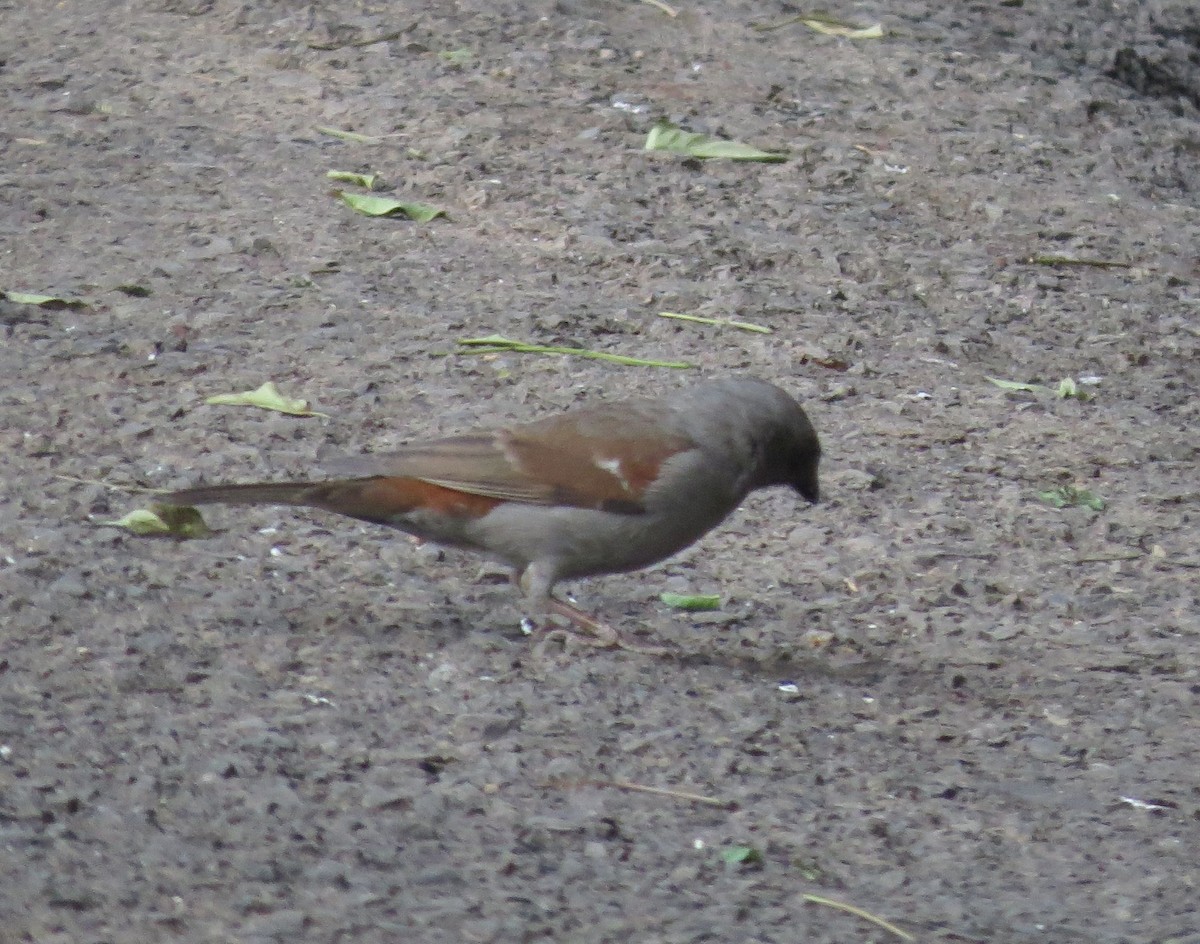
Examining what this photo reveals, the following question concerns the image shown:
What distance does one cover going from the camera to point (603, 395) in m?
6.50

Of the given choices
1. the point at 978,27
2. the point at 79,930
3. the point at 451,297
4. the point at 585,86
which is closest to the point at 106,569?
the point at 79,930

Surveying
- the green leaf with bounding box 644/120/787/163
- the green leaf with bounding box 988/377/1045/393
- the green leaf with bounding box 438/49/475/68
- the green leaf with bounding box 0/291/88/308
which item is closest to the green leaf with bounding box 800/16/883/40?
the green leaf with bounding box 644/120/787/163

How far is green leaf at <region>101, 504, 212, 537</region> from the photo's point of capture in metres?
5.20

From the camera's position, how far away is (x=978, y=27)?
10258 mm

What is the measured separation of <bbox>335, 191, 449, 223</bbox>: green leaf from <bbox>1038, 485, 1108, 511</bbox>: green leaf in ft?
9.90

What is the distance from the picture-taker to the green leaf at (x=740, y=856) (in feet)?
12.7

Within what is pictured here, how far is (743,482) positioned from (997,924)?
1.72m

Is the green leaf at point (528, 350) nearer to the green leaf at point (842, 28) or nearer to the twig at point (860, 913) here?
the twig at point (860, 913)

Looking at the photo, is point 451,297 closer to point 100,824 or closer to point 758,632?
point 758,632

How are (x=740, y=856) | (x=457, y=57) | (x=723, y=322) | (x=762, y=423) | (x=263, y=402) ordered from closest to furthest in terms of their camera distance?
1. (x=740, y=856)
2. (x=762, y=423)
3. (x=263, y=402)
4. (x=723, y=322)
5. (x=457, y=57)

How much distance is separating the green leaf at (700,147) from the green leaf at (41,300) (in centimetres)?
301

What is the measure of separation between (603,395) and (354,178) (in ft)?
6.89

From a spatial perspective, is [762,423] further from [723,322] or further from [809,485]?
[723,322]

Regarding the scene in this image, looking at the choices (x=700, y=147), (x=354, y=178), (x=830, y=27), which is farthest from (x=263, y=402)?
(x=830, y=27)
